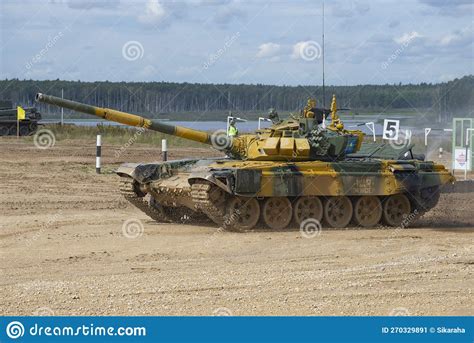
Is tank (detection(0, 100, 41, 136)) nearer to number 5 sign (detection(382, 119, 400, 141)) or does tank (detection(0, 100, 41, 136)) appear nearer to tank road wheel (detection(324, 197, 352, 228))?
number 5 sign (detection(382, 119, 400, 141))

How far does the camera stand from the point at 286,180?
17016mm

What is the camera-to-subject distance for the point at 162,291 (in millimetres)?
11078

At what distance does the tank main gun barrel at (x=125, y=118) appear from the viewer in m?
16.0

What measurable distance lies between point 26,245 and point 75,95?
63436 mm

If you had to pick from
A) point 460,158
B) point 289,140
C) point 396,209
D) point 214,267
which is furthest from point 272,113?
point 460,158

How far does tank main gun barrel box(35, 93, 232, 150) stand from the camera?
1599cm

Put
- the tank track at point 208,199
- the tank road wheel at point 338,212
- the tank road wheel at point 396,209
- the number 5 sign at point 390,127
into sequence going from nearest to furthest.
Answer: the tank track at point 208,199 → the tank road wheel at point 338,212 → the tank road wheel at point 396,209 → the number 5 sign at point 390,127

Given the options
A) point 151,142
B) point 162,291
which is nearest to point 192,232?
point 162,291

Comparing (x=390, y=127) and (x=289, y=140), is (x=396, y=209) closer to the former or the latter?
(x=289, y=140)

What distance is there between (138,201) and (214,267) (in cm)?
553

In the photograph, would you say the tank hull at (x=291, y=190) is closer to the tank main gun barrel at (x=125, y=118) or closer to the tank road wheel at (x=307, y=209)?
the tank road wheel at (x=307, y=209)

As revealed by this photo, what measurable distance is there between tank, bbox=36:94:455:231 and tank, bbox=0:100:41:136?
2738 cm

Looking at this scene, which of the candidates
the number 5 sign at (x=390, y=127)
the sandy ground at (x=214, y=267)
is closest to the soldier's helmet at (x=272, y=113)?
the sandy ground at (x=214, y=267)

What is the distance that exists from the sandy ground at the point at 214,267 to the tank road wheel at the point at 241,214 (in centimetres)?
30
